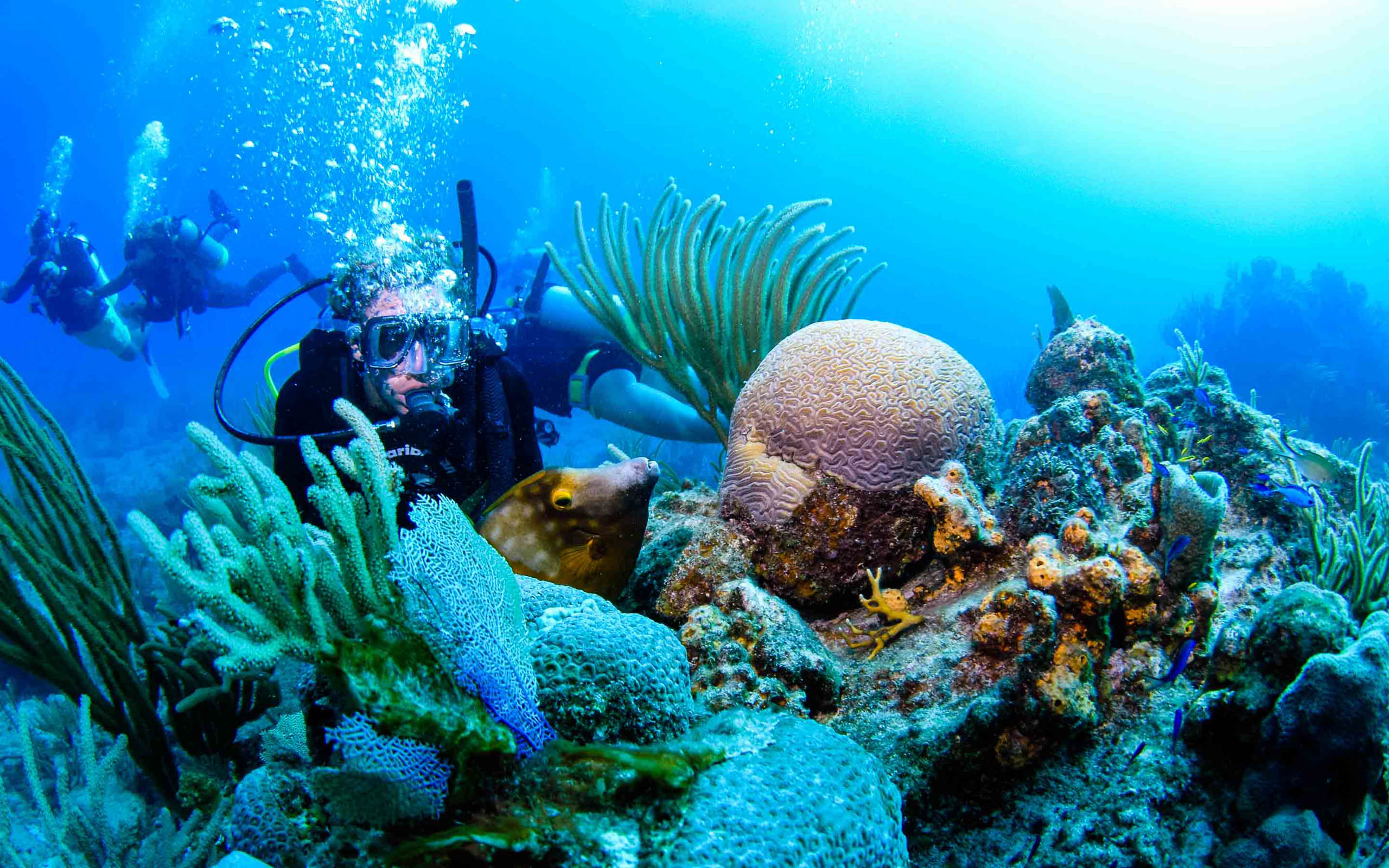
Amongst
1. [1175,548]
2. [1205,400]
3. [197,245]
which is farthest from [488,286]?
[197,245]

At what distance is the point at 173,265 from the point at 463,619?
15.7 meters

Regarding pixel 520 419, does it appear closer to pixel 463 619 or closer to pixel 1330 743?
pixel 463 619

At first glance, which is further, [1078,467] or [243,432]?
[243,432]

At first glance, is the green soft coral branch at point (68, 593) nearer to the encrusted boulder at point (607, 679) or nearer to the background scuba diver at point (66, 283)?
the encrusted boulder at point (607, 679)

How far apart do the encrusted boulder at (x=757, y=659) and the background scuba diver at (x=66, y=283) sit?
14846mm

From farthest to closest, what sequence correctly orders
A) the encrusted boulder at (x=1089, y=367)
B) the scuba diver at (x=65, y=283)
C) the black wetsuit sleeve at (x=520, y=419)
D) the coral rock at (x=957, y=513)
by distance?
the scuba diver at (x=65, y=283), the encrusted boulder at (x=1089, y=367), the black wetsuit sleeve at (x=520, y=419), the coral rock at (x=957, y=513)

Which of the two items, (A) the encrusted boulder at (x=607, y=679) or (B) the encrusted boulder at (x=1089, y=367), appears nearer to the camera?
(A) the encrusted boulder at (x=607, y=679)

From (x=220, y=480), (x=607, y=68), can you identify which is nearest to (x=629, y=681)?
(x=220, y=480)

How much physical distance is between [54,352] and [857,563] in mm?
112164

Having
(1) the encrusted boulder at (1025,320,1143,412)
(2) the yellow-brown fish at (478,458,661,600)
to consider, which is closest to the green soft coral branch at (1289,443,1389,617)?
(1) the encrusted boulder at (1025,320,1143,412)

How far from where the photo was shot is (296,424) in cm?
376

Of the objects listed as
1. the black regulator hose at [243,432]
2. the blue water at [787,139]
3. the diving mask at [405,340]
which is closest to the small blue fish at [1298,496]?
the diving mask at [405,340]

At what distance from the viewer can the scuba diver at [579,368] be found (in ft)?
24.9

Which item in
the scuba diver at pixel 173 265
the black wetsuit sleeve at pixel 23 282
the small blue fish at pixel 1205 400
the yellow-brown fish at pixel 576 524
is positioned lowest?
the yellow-brown fish at pixel 576 524
